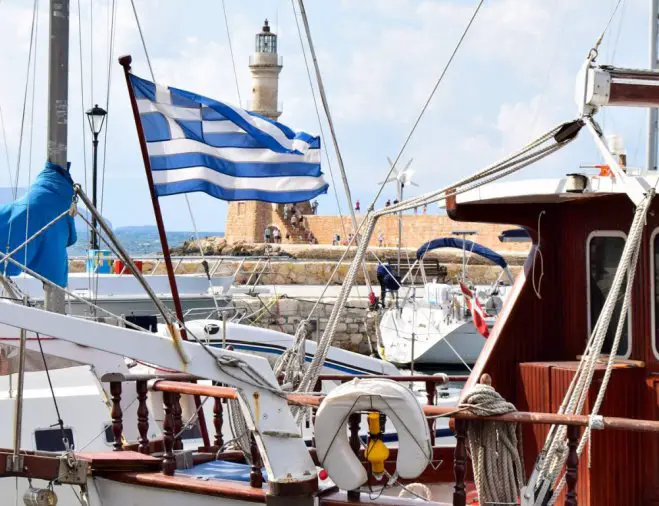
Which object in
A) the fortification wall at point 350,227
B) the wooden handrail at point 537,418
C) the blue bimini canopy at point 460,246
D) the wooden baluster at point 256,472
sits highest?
the fortification wall at point 350,227

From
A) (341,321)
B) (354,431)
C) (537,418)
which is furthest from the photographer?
(341,321)

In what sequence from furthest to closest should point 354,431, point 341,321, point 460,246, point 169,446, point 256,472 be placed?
point 341,321 → point 460,246 → point 169,446 → point 256,472 → point 354,431

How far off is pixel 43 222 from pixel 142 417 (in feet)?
11.9

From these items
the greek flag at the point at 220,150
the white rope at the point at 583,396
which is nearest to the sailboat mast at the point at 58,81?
the greek flag at the point at 220,150

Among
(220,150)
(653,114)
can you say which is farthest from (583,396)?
(653,114)

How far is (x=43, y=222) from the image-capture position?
416 inches

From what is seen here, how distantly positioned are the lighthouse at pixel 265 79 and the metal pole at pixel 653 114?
60.9 metres

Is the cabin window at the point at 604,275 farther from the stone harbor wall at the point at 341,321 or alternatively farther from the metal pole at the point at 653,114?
the stone harbor wall at the point at 341,321

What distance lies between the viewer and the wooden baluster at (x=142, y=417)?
7516 millimetres

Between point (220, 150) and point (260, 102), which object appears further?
point (260, 102)

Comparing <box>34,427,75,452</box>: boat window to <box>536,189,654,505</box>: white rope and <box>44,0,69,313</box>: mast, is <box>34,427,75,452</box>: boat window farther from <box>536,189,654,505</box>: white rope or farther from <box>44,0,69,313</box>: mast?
<box>536,189,654,505</box>: white rope

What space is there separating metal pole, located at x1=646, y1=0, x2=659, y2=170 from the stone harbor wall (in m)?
17.0

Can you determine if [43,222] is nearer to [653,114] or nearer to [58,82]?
[58,82]

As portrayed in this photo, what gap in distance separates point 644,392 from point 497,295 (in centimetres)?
2099
